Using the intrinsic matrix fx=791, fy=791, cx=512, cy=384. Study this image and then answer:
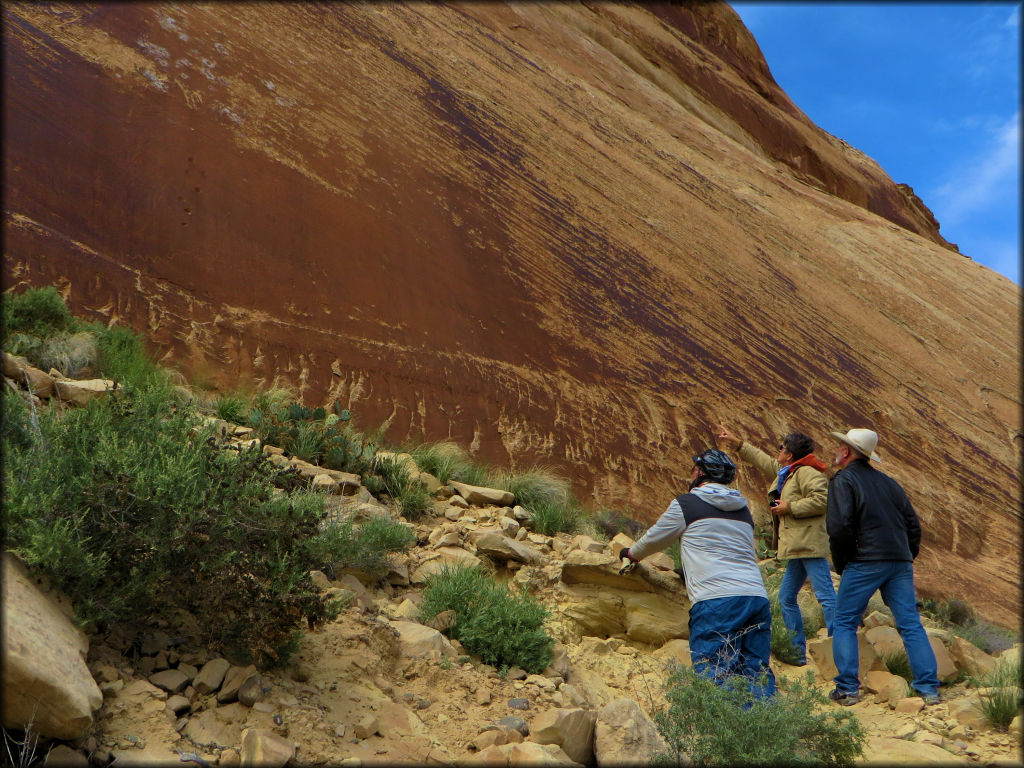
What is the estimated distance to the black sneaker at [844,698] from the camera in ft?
14.9

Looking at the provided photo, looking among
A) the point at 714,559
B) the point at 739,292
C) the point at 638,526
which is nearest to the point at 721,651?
the point at 714,559

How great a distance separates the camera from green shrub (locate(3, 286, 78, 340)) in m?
5.77

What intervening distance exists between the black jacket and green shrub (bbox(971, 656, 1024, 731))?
786mm

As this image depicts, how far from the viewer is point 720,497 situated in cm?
436

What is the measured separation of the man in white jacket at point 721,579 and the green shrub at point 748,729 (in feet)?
0.95

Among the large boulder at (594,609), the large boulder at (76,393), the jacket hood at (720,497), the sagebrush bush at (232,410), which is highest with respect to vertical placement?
the jacket hood at (720,497)

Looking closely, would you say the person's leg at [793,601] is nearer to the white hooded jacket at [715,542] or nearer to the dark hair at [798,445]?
the dark hair at [798,445]

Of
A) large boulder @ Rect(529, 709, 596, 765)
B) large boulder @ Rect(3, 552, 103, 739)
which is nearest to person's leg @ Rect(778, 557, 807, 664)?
large boulder @ Rect(529, 709, 596, 765)

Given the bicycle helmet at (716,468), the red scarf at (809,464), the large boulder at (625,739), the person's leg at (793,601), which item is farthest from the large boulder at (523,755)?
the red scarf at (809,464)

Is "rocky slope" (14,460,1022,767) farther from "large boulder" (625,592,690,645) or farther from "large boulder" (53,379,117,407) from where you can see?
"large boulder" (53,379,117,407)

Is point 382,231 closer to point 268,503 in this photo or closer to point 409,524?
point 409,524

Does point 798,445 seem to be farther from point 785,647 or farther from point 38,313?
point 38,313

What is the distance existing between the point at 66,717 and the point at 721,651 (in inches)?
113

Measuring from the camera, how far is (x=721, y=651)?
3.96 meters
